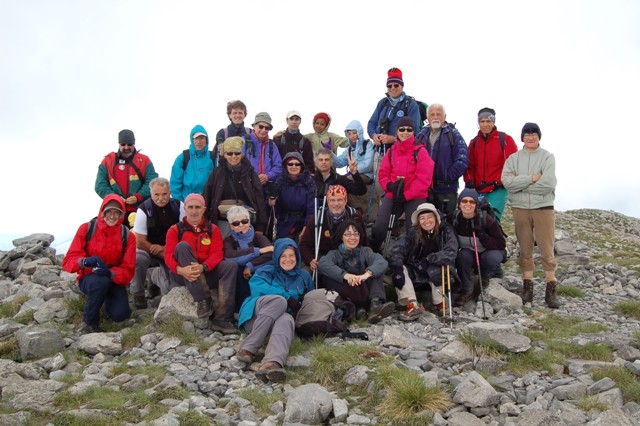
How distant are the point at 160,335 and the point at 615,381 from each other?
26.4 feet

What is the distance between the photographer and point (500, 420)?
269 inches

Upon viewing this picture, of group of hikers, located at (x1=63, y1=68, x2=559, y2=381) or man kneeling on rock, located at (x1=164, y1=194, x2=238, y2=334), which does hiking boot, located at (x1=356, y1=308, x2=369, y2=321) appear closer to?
group of hikers, located at (x1=63, y1=68, x2=559, y2=381)

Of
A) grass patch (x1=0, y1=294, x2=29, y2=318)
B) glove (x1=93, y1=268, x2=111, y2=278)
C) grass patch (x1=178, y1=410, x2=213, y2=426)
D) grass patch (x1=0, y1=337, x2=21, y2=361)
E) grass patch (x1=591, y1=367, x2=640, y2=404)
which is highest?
glove (x1=93, y1=268, x2=111, y2=278)

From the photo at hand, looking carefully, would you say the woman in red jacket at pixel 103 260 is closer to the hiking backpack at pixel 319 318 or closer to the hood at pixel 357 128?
the hiking backpack at pixel 319 318

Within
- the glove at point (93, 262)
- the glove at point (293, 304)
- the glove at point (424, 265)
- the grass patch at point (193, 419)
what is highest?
the glove at point (93, 262)

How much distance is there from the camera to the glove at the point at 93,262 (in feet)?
34.6

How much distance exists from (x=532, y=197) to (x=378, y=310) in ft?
15.8

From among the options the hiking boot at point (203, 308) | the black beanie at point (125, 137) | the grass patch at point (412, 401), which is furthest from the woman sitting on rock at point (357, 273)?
the black beanie at point (125, 137)

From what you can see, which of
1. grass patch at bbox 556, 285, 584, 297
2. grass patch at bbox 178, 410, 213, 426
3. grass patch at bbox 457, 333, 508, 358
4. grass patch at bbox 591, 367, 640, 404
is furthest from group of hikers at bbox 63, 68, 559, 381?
grass patch at bbox 591, 367, 640, 404

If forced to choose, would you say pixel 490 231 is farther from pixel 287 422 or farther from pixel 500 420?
pixel 287 422

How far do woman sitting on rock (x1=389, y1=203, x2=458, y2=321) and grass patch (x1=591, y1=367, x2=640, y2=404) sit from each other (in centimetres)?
389

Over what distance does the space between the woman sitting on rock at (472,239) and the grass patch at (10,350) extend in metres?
9.26

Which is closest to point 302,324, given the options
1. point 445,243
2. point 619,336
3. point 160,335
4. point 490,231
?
point 160,335

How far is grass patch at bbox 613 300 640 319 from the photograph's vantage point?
1241 centimetres
